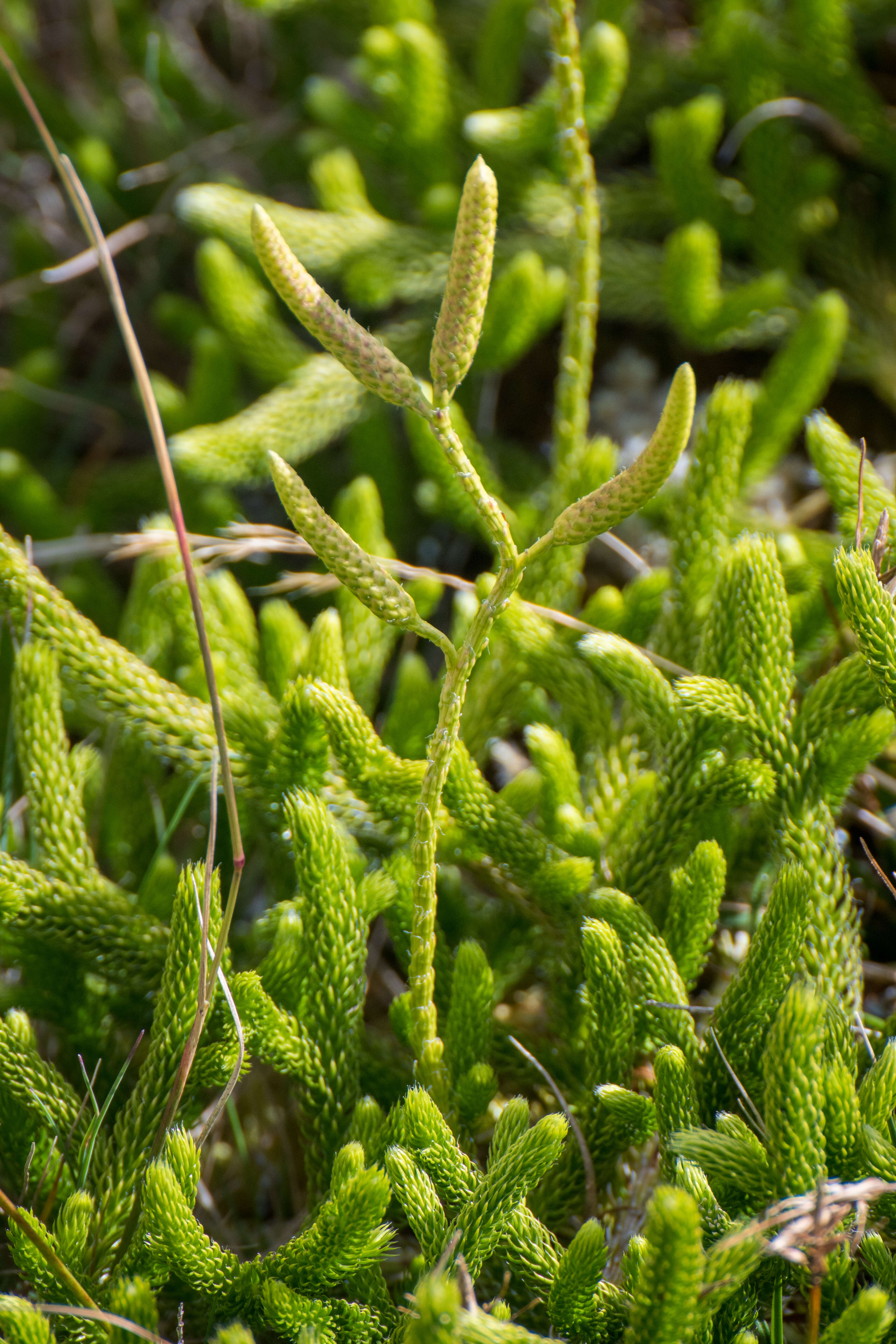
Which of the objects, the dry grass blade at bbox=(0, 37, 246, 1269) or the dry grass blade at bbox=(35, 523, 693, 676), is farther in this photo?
the dry grass blade at bbox=(35, 523, 693, 676)

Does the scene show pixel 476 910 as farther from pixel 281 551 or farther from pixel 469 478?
pixel 469 478

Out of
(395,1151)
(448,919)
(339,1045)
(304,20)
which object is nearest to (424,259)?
(304,20)

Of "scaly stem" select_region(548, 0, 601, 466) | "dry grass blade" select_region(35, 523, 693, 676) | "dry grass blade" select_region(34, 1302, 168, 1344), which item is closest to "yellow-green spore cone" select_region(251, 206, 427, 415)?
"dry grass blade" select_region(35, 523, 693, 676)

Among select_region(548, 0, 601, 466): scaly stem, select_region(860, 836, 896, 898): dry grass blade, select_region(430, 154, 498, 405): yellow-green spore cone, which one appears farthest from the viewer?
select_region(548, 0, 601, 466): scaly stem

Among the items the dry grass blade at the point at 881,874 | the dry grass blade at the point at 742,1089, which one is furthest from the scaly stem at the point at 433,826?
the dry grass blade at the point at 881,874

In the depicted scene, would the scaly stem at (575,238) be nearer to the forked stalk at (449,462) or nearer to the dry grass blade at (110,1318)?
the forked stalk at (449,462)

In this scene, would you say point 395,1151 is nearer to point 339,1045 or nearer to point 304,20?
point 339,1045

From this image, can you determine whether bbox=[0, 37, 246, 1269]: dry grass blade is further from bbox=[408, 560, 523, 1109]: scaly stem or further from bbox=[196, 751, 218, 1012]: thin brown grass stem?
bbox=[408, 560, 523, 1109]: scaly stem

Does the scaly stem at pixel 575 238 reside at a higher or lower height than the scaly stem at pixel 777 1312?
higher

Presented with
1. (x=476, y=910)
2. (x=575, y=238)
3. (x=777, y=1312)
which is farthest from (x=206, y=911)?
(x=575, y=238)
